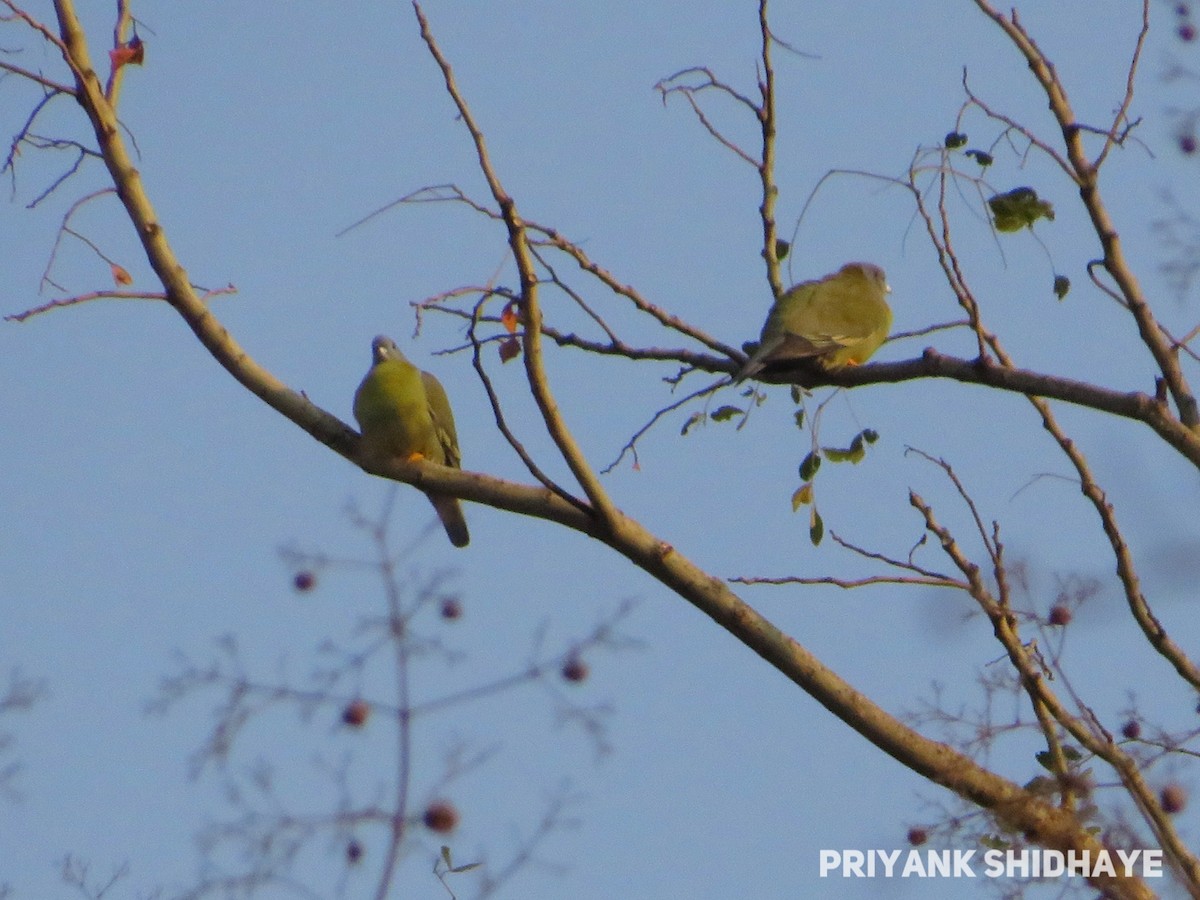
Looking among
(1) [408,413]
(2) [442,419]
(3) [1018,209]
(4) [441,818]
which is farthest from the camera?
(2) [442,419]

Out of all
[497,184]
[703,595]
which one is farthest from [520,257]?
[703,595]

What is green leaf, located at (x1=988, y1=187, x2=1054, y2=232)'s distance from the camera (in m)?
4.54

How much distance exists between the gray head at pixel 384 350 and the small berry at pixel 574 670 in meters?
3.73

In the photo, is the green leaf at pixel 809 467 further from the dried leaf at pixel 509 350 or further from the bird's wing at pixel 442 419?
the bird's wing at pixel 442 419

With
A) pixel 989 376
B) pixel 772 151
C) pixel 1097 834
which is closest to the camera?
pixel 1097 834

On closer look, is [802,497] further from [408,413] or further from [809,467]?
[408,413]

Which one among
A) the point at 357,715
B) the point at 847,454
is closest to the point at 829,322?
the point at 847,454

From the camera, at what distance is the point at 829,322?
6441 millimetres


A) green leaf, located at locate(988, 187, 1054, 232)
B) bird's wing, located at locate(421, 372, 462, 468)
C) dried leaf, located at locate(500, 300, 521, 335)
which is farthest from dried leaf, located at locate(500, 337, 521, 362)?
bird's wing, located at locate(421, 372, 462, 468)

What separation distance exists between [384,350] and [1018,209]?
3.50 metres

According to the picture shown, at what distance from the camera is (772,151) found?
197 inches

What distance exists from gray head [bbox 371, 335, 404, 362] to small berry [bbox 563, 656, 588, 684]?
12.2 feet

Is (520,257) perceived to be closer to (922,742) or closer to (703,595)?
(703,595)

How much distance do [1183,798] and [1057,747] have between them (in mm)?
580
